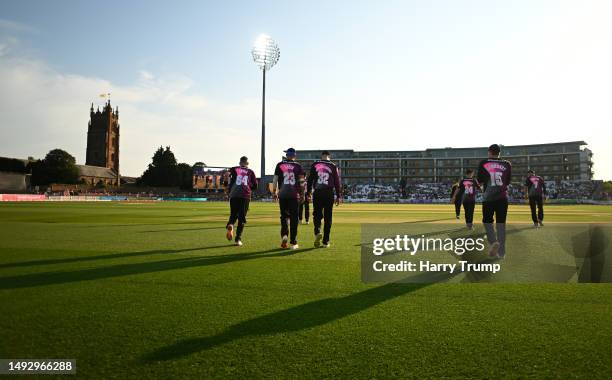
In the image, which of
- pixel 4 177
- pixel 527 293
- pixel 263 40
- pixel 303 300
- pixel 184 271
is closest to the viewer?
pixel 303 300

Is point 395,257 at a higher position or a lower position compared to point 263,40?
lower

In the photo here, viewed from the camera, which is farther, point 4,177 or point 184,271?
point 4,177

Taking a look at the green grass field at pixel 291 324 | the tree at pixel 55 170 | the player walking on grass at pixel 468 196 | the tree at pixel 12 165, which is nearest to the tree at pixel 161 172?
the tree at pixel 55 170

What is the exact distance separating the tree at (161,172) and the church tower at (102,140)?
44.8 meters

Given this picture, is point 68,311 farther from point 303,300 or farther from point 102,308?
point 303,300

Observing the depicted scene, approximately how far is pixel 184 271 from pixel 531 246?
25.1 feet

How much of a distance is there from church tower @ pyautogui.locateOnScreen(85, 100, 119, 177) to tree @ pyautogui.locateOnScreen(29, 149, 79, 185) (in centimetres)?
3755

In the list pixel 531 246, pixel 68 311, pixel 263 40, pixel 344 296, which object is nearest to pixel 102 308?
pixel 68 311

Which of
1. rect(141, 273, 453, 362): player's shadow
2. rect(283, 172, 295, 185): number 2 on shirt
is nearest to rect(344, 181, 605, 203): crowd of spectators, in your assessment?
rect(283, 172, 295, 185): number 2 on shirt

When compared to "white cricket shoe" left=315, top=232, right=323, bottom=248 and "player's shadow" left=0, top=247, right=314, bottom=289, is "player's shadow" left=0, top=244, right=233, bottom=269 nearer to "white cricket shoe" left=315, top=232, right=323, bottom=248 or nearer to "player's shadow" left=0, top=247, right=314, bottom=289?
"player's shadow" left=0, top=247, right=314, bottom=289

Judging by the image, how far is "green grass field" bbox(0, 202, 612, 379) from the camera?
8.63 ft

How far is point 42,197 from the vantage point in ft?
206

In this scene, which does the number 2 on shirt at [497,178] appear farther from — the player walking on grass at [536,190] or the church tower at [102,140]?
the church tower at [102,140]

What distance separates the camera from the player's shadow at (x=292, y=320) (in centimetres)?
Result: 288
